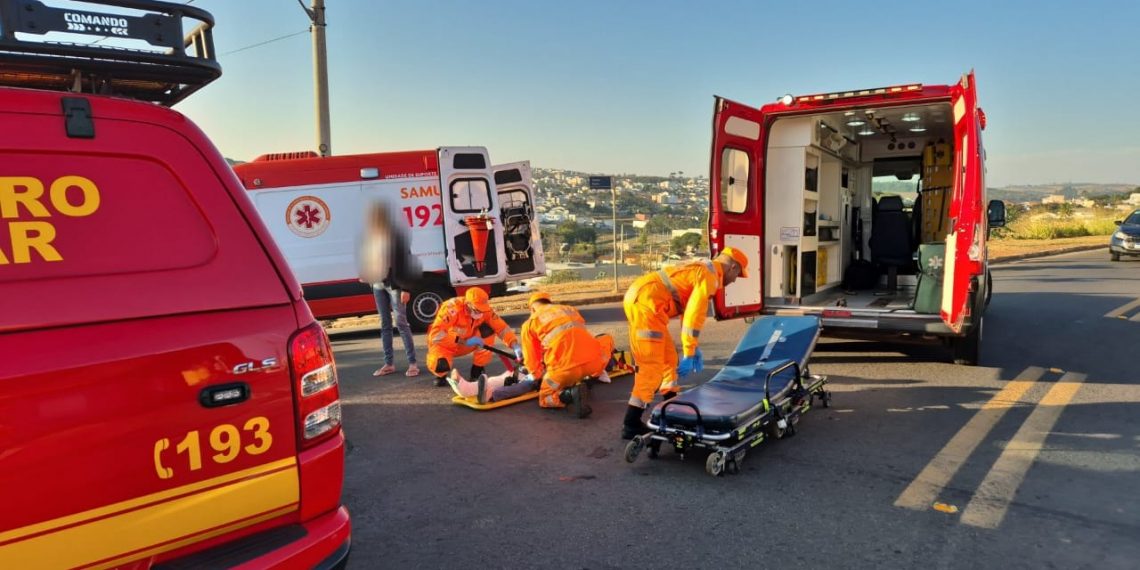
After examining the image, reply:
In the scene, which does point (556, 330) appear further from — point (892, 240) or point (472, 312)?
point (892, 240)

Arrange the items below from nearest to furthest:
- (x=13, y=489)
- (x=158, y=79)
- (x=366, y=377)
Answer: (x=13, y=489) → (x=158, y=79) → (x=366, y=377)

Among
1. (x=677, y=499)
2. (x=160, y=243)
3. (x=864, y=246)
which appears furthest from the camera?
(x=864, y=246)

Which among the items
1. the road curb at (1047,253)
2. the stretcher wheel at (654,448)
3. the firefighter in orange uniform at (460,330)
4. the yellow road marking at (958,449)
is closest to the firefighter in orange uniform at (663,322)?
the stretcher wheel at (654,448)

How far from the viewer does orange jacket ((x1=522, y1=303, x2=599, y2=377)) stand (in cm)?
557

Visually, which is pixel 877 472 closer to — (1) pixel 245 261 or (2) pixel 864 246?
(1) pixel 245 261

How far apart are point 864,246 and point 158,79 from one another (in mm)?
10827

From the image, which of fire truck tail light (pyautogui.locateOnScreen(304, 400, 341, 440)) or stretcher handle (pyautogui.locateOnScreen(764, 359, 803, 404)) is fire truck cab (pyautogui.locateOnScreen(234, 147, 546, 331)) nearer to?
stretcher handle (pyautogui.locateOnScreen(764, 359, 803, 404))

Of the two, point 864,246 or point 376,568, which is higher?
point 864,246

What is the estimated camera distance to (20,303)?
167 centimetres

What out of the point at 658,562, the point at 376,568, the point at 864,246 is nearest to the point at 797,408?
the point at 658,562

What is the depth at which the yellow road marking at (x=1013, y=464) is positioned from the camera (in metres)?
3.60

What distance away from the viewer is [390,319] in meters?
7.43

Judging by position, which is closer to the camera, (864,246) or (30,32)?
(30,32)

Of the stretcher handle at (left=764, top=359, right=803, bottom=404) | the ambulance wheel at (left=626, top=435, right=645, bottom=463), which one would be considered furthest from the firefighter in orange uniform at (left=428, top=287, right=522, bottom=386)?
the stretcher handle at (left=764, top=359, right=803, bottom=404)
